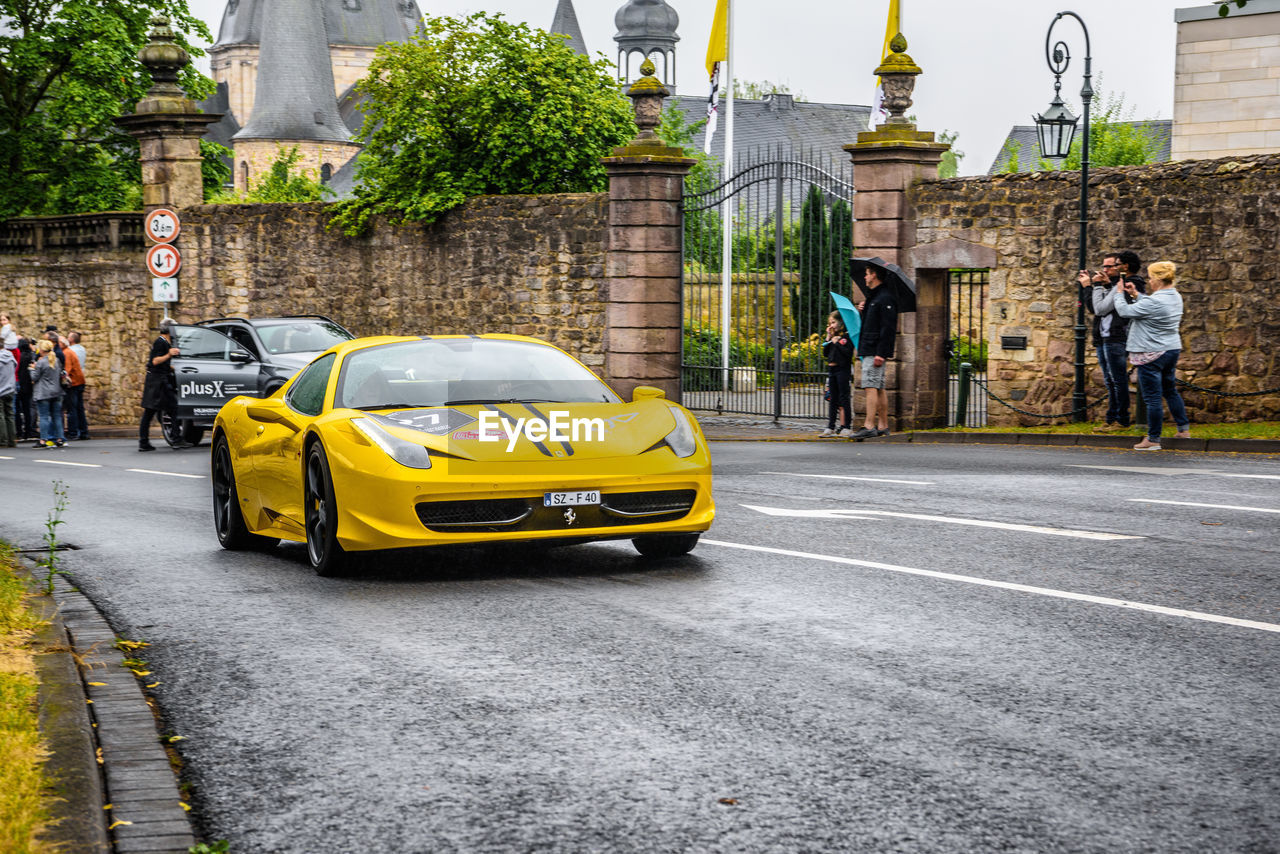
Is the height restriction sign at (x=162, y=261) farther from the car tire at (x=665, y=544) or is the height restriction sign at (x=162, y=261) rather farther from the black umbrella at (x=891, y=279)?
the car tire at (x=665, y=544)

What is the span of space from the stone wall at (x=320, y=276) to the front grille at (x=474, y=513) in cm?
1587

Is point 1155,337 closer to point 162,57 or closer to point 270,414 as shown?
point 270,414

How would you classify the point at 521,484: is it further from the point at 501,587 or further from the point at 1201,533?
the point at 1201,533

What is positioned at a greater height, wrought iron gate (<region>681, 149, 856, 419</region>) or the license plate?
wrought iron gate (<region>681, 149, 856, 419</region>)

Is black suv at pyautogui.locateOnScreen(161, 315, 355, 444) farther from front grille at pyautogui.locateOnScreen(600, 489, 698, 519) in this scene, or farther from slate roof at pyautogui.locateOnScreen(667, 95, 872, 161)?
slate roof at pyautogui.locateOnScreen(667, 95, 872, 161)

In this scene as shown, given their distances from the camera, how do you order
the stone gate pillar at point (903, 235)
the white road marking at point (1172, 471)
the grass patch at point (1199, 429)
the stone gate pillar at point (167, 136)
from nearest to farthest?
the white road marking at point (1172, 471) < the grass patch at point (1199, 429) < the stone gate pillar at point (903, 235) < the stone gate pillar at point (167, 136)

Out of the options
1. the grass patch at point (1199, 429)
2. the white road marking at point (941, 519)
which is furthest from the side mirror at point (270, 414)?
the grass patch at point (1199, 429)

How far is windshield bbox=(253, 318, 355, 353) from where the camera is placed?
22.2 meters

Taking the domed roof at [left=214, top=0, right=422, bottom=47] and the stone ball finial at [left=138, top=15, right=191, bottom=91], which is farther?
the domed roof at [left=214, top=0, right=422, bottom=47]

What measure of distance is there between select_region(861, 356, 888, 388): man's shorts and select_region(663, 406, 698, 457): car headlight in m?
10.1

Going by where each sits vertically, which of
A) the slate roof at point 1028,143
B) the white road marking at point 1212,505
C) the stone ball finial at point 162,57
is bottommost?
the white road marking at point 1212,505

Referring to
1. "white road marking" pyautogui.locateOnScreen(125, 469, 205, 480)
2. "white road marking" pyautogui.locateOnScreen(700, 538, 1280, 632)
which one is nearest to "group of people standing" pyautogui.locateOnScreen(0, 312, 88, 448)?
"white road marking" pyautogui.locateOnScreen(125, 469, 205, 480)

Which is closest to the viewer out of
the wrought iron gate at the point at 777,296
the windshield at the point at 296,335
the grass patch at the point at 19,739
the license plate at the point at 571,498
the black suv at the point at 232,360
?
the grass patch at the point at 19,739

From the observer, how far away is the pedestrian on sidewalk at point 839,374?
766 inches
